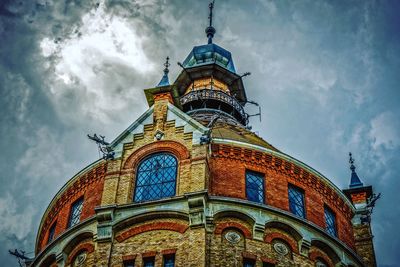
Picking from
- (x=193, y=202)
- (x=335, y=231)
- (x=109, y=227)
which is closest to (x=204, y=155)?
(x=193, y=202)

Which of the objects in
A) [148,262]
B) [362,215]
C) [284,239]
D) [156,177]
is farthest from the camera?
[362,215]

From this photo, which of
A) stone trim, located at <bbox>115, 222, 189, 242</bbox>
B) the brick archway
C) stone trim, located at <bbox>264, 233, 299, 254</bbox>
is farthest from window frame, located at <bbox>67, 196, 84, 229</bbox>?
stone trim, located at <bbox>264, 233, 299, 254</bbox>

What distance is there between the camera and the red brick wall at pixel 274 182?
115 feet

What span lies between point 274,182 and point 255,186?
39.3 inches

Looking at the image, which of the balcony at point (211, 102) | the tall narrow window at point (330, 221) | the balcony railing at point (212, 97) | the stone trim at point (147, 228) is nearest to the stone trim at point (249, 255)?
the stone trim at point (147, 228)

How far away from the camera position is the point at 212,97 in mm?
50281

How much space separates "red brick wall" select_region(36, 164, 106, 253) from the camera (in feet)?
119

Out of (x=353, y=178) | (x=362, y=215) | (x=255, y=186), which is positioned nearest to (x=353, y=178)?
(x=353, y=178)

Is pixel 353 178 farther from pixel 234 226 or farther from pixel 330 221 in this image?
pixel 234 226

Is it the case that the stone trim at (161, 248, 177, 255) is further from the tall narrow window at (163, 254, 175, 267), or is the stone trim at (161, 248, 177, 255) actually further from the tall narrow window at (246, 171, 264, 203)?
the tall narrow window at (246, 171, 264, 203)

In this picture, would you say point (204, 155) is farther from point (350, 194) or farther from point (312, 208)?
point (350, 194)

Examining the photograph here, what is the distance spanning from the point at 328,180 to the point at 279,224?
5810 mm

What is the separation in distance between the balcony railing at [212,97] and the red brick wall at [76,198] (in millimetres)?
13950

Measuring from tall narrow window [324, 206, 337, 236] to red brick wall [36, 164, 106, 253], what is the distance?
11.1 metres
